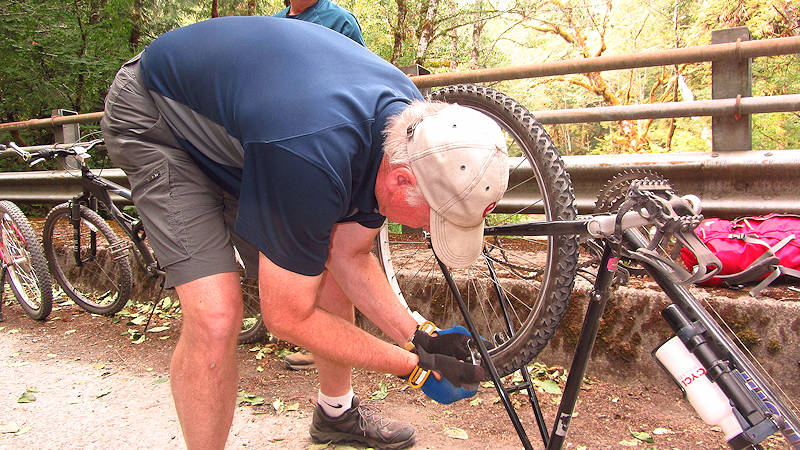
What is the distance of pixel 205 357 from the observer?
6.11ft

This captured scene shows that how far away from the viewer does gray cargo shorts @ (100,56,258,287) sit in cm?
188

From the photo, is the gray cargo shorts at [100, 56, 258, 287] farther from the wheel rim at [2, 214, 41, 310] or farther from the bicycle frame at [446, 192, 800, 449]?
the wheel rim at [2, 214, 41, 310]

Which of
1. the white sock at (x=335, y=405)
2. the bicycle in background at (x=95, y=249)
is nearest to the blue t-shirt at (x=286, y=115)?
the white sock at (x=335, y=405)

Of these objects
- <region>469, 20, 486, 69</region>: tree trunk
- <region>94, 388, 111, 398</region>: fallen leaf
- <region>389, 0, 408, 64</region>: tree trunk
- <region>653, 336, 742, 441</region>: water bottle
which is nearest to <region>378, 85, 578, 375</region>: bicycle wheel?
<region>653, 336, 742, 441</region>: water bottle

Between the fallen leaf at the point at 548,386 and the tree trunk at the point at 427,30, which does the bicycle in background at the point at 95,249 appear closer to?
the fallen leaf at the point at 548,386

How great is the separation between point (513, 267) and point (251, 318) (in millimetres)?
2068

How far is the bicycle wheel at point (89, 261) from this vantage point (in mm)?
4340

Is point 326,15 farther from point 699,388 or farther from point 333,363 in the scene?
point 699,388

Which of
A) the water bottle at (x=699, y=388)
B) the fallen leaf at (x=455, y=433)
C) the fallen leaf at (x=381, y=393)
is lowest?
the fallen leaf at (x=381, y=393)

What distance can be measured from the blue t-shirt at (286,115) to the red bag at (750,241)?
1.62 meters

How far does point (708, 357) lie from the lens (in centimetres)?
138

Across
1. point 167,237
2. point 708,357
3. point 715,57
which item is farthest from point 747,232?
point 167,237

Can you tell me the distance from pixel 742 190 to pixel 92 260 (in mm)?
4672

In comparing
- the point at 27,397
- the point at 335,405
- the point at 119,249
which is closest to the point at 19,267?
the point at 119,249
